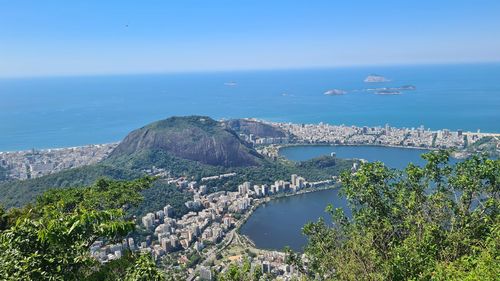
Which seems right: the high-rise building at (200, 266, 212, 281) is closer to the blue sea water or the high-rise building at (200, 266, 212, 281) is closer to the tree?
the tree

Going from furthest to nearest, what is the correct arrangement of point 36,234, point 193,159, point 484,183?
point 193,159, point 484,183, point 36,234

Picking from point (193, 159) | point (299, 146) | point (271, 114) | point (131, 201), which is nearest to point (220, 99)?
point (271, 114)

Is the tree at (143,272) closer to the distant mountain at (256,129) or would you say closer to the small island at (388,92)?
the distant mountain at (256,129)

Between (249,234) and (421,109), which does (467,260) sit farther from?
(421,109)

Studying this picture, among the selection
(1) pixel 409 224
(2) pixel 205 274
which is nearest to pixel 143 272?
(1) pixel 409 224

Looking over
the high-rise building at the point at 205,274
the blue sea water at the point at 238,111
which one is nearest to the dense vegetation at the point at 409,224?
the high-rise building at the point at 205,274

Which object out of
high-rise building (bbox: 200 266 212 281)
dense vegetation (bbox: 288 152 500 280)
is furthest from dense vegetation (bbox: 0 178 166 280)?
high-rise building (bbox: 200 266 212 281)

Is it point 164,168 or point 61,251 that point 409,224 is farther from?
point 164,168
